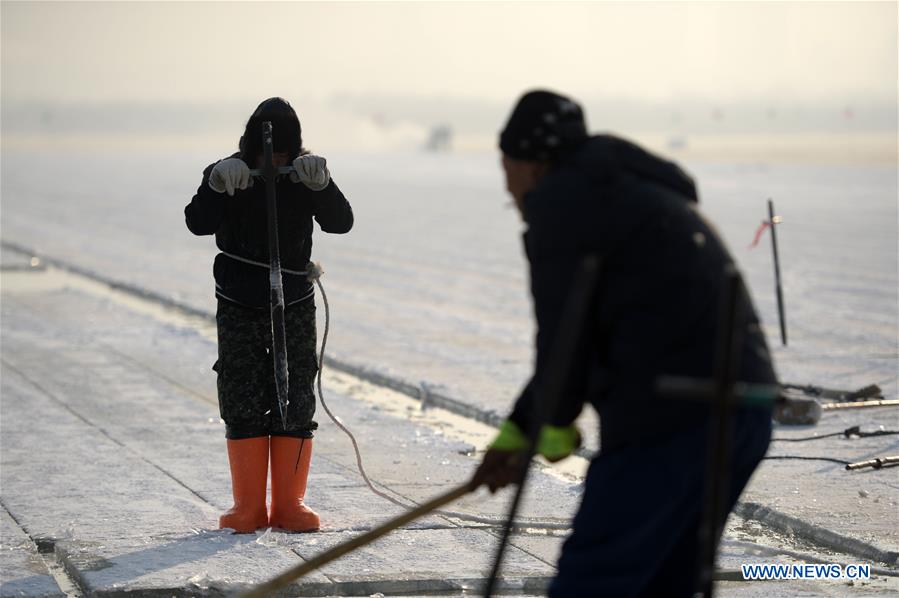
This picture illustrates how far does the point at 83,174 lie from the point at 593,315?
212ft

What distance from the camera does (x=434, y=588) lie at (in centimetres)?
545

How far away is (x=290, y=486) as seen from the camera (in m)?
6.22

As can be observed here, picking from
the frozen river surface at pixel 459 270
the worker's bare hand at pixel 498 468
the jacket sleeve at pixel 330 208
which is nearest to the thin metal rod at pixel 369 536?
the worker's bare hand at pixel 498 468

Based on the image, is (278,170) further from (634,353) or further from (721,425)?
(721,425)

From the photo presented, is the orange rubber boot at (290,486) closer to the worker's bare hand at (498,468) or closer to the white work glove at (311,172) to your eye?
the white work glove at (311,172)

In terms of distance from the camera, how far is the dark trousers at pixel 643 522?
11.3ft

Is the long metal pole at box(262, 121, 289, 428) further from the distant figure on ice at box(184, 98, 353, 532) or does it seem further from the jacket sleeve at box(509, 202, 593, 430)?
the jacket sleeve at box(509, 202, 593, 430)

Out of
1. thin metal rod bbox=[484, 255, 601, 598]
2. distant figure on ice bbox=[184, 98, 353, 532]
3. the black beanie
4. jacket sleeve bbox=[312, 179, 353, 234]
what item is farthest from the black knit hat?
thin metal rod bbox=[484, 255, 601, 598]

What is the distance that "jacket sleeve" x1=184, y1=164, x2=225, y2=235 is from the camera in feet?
19.7

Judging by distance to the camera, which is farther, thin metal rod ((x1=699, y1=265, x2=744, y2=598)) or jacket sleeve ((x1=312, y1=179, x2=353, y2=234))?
jacket sleeve ((x1=312, y1=179, x2=353, y2=234))

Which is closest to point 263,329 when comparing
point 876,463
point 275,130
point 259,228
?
point 259,228

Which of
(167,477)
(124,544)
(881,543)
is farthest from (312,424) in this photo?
(881,543)

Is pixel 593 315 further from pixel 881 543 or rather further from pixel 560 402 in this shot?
pixel 881 543

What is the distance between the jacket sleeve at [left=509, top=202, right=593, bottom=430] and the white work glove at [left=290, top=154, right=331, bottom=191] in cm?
257
